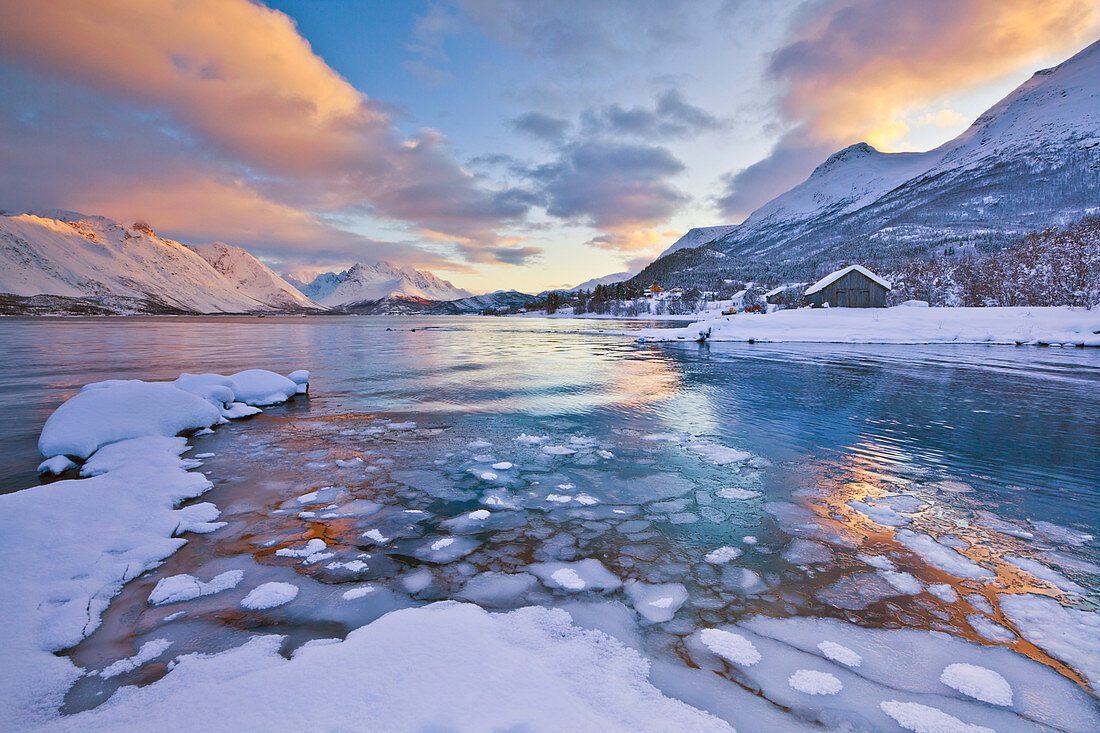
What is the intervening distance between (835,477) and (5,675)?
29.4 feet

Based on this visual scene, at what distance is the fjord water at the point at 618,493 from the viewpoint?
147 inches

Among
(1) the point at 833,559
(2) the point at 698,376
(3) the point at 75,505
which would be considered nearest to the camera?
(1) the point at 833,559

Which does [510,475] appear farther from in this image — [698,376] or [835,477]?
[698,376]

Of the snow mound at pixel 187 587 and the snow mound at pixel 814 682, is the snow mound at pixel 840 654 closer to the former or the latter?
the snow mound at pixel 814 682

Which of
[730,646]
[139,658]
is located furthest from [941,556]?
[139,658]

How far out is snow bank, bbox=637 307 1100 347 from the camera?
30547 mm

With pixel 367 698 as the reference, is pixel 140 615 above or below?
below

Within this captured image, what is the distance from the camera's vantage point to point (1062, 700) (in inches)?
109

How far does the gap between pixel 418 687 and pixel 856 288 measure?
57074 millimetres

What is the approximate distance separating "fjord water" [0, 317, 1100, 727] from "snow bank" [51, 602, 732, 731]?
0.32 meters

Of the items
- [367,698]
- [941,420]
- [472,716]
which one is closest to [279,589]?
[367,698]

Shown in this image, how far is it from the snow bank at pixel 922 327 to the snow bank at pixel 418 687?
122ft

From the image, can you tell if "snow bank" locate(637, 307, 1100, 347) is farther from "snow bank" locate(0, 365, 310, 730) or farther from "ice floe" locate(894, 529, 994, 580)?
"snow bank" locate(0, 365, 310, 730)

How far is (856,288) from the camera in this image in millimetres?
47438
